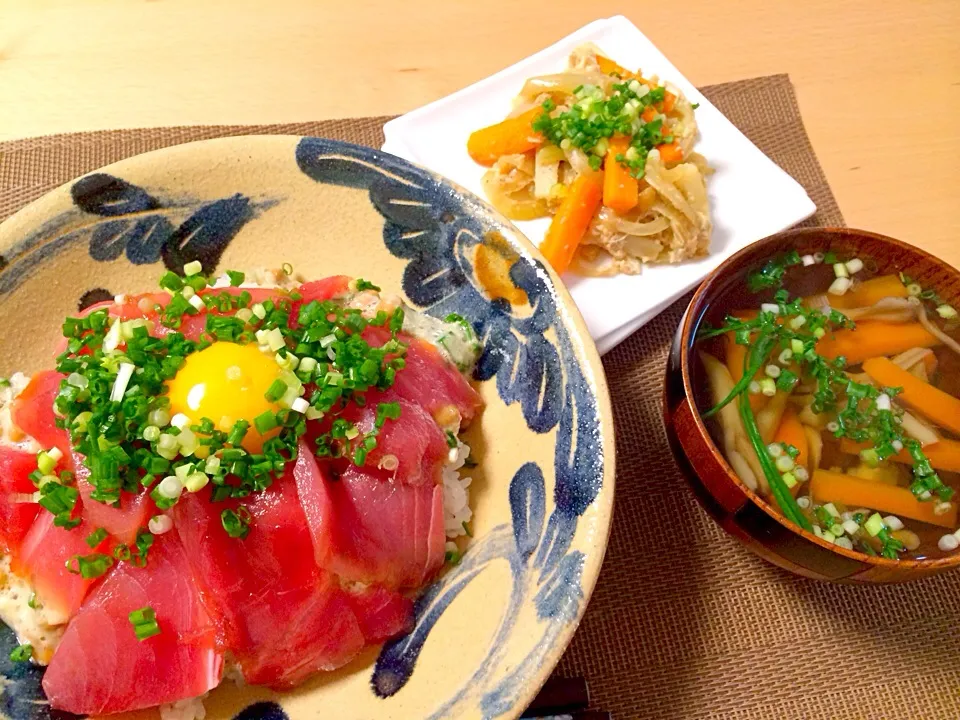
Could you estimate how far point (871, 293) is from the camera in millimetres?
1641

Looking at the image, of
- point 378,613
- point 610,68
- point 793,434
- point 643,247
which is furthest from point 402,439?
point 610,68

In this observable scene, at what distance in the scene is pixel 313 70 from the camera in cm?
255

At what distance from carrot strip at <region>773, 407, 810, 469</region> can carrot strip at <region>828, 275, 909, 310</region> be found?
322mm

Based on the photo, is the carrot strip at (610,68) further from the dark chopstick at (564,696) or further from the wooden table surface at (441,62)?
the dark chopstick at (564,696)

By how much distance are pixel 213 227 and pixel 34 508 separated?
2.42 feet

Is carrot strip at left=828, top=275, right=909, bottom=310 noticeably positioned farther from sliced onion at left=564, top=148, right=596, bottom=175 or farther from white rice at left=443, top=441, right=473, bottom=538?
white rice at left=443, top=441, right=473, bottom=538

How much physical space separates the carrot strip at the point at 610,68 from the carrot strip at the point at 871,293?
1146 mm

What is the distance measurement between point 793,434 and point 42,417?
1.58 meters

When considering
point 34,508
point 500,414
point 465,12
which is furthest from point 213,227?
point 465,12

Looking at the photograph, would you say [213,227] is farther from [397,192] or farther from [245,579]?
[245,579]

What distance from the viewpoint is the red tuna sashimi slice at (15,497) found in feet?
4.38

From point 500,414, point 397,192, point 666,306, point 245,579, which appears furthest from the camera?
point 666,306

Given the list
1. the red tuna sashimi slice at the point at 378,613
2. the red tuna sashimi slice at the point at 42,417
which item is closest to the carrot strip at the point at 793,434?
the red tuna sashimi slice at the point at 378,613

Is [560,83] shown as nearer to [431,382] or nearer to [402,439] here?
[431,382]
